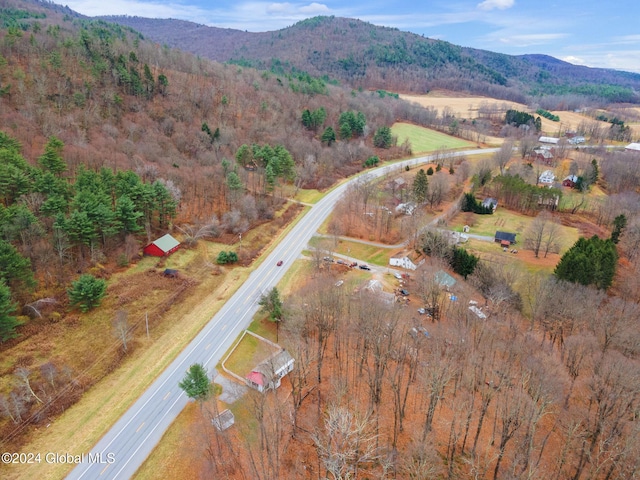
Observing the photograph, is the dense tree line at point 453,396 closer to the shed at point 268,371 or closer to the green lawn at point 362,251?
the shed at point 268,371

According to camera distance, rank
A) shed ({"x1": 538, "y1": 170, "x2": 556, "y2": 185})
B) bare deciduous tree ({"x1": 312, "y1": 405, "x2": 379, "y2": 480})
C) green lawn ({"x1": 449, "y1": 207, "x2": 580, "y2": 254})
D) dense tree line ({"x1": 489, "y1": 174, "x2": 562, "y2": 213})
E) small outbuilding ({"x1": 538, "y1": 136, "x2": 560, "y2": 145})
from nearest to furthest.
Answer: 1. bare deciduous tree ({"x1": 312, "y1": 405, "x2": 379, "y2": 480})
2. green lawn ({"x1": 449, "y1": 207, "x2": 580, "y2": 254})
3. dense tree line ({"x1": 489, "y1": 174, "x2": 562, "y2": 213})
4. shed ({"x1": 538, "y1": 170, "x2": 556, "y2": 185})
5. small outbuilding ({"x1": 538, "y1": 136, "x2": 560, "y2": 145})

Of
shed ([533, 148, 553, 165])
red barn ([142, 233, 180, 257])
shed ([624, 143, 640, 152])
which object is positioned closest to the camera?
red barn ([142, 233, 180, 257])

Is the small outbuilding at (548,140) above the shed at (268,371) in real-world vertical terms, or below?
above

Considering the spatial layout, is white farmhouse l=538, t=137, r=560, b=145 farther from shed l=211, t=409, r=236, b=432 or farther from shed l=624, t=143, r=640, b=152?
shed l=211, t=409, r=236, b=432

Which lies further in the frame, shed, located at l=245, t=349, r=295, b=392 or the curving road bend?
shed, located at l=245, t=349, r=295, b=392

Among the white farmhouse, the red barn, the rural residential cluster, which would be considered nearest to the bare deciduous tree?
the rural residential cluster

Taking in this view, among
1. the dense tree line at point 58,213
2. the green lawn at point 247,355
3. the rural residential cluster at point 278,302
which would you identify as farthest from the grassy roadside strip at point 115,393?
the dense tree line at point 58,213

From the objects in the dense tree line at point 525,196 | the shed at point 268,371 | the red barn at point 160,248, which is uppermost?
the dense tree line at point 525,196
